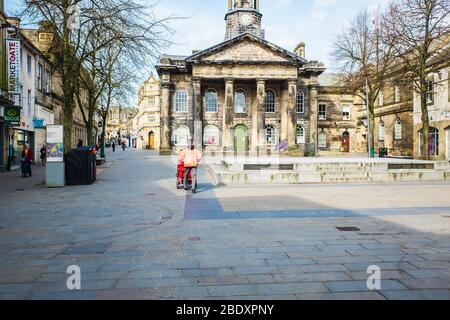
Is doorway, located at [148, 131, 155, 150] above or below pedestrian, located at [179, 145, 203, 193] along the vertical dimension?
above

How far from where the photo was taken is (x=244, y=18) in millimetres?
43312

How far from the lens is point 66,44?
585 inches

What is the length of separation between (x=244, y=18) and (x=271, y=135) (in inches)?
580

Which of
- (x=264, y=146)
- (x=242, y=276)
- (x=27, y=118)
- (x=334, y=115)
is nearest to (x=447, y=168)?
(x=242, y=276)

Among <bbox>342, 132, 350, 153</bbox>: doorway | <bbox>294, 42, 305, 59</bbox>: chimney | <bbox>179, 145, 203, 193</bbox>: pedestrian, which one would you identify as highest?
<bbox>294, 42, 305, 59</bbox>: chimney

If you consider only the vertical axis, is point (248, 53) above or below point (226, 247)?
above

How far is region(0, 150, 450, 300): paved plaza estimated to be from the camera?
13.1 ft

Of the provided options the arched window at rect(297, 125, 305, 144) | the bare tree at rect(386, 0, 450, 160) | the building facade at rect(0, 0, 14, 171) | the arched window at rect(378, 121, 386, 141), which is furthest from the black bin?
the arched window at rect(378, 121, 386, 141)

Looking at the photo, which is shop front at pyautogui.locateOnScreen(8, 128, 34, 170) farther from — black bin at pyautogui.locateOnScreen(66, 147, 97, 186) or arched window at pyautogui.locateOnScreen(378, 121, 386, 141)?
arched window at pyautogui.locateOnScreen(378, 121, 386, 141)

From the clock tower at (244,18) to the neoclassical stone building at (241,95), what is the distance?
0.11 metres

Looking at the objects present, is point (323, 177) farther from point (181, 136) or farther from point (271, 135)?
point (181, 136)

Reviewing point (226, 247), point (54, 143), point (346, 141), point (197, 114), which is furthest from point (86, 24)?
point (346, 141)

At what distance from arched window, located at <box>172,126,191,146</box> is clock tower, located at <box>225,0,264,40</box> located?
43.3 ft
